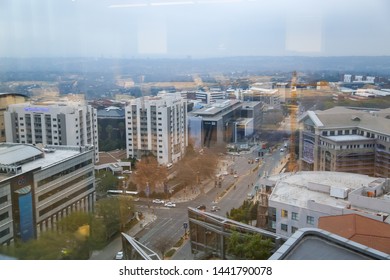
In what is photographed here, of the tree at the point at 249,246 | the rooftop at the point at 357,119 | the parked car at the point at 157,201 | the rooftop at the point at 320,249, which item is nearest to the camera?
the rooftop at the point at 320,249

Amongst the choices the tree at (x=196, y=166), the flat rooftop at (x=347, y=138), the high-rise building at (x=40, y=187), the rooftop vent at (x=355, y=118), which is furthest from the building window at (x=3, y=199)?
the rooftop vent at (x=355, y=118)

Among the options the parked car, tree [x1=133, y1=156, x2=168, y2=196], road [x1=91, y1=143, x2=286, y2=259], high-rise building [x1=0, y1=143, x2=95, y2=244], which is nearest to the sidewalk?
road [x1=91, y1=143, x2=286, y2=259]

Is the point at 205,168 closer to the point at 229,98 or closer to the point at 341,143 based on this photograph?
the point at 229,98

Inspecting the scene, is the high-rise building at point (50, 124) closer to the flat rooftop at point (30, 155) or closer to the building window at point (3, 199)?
the flat rooftop at point (30, 155)

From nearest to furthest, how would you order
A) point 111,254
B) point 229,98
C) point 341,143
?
point 111,254, point 341,143, point 229,98
